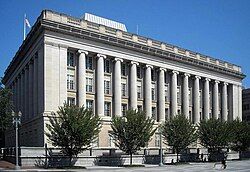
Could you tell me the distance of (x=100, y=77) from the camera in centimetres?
6222

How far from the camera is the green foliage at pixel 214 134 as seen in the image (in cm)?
6489

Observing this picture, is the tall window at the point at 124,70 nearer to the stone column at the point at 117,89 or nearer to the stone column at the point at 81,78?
the stone column at the point at 117,89

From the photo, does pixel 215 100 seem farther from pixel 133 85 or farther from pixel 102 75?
pixel 102 75

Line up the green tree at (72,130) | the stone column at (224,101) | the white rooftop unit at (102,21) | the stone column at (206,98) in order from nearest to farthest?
the green tree at (72,130)
the white rooftop unit at (102,21)
the stone column at (206,98)
the stone column at (224,101)

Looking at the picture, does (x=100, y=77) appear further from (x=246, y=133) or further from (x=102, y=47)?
(x=246, y=133)

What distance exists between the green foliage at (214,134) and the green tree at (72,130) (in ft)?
88.4

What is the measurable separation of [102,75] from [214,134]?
2234 centimetres

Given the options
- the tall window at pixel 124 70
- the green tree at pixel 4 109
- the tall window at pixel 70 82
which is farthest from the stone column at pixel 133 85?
the green tree at pixel 4 109

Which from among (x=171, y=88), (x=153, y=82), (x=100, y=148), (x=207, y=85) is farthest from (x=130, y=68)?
(x=207, y=85)


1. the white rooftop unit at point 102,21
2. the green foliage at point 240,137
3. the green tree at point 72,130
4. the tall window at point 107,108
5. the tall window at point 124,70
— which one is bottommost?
the green foliage at point 240,137

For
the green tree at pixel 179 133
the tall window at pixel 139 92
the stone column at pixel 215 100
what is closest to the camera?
the green tree at pixel 179 133

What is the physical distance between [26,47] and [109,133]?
22.4m

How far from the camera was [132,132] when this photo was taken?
50531mm

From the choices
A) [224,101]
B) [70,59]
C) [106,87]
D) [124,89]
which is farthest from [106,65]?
[224,101]
